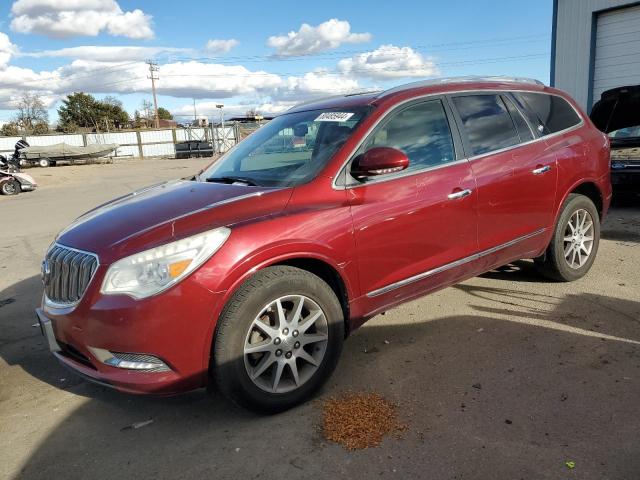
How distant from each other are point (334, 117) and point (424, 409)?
6.74 ft

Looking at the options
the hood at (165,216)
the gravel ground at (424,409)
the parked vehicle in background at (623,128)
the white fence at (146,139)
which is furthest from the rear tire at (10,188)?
the white fence at (146,139)

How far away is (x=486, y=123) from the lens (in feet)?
13.5

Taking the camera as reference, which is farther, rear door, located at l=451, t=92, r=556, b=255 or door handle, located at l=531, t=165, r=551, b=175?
door handle, located at l=531, t=165, r=551, b=175

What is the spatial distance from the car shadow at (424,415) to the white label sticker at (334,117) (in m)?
1.65

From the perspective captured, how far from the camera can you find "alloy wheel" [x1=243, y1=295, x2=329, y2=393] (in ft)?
9.50

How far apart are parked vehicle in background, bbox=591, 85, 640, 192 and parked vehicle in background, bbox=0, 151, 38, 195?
16776mm

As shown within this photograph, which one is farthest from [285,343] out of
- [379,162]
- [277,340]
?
[379,162]

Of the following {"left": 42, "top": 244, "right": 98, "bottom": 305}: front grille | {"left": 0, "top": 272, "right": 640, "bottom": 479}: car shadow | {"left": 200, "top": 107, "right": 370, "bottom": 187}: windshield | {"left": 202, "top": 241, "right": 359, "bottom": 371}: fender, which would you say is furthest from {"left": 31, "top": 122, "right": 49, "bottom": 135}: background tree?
{"left": 202, "top": 241, "right": 359, "bottom": 371}: fender

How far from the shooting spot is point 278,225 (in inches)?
114

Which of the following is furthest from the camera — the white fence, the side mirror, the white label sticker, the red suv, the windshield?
the white fence

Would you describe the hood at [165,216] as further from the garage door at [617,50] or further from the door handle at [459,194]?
the garage door at [617,50]

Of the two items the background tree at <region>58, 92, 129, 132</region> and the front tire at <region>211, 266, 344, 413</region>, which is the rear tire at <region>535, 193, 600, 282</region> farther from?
the background tree at <region>58, 92, 129, 132</region>

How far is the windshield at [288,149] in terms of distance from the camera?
3.44 meters

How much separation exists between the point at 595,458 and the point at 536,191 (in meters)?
2.35
